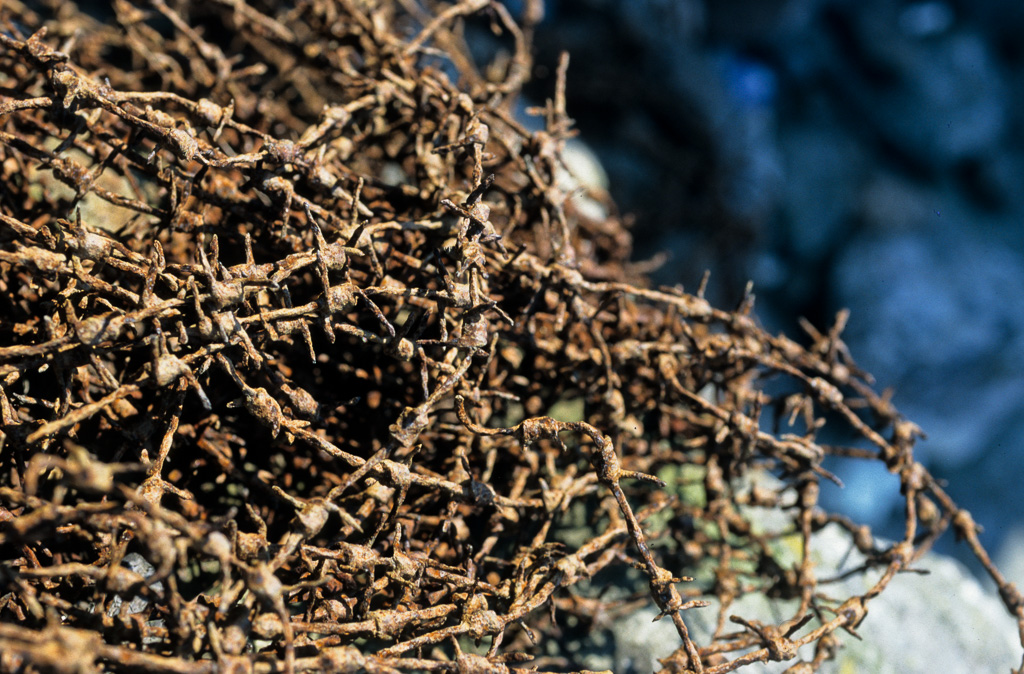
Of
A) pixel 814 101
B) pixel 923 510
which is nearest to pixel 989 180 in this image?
pixel 814 101

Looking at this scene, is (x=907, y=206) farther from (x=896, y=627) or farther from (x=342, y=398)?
(x=342, y=398)

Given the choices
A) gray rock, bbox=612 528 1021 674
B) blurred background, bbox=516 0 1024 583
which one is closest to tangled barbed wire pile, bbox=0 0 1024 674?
gray rock, bbox=612 528 1021 674

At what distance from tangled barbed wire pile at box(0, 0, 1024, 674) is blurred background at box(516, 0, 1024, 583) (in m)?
1.53

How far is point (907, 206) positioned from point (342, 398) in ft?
8.35

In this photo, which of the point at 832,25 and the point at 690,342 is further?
the point at 832,25

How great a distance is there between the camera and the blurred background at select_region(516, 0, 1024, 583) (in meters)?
2.44

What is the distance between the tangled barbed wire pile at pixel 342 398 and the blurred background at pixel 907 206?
5.01 feet

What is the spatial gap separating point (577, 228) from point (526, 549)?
483 millimetres

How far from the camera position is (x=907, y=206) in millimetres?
2539

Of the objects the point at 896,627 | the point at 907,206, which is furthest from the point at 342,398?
the point at 907,206

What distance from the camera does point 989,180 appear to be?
2566mm

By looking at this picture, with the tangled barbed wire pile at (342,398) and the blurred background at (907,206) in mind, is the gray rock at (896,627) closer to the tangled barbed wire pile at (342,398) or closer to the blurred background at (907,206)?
the tangled barbed wire pile at (342,398)

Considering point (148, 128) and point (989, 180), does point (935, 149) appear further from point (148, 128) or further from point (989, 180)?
point (148, 128)

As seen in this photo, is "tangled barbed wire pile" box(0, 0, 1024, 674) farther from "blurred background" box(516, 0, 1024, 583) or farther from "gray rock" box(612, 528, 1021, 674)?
"blurred background" box(516, 0, 1024, 583)
